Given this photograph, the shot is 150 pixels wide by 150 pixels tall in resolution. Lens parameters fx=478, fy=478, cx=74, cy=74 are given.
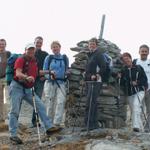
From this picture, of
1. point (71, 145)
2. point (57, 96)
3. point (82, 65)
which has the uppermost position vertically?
point (82, 65)

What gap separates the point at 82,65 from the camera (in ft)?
49.0

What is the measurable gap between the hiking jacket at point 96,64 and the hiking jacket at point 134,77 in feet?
3.04

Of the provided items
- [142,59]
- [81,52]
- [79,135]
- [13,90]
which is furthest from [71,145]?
[81,52]

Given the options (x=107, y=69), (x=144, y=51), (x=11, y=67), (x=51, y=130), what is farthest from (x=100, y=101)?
(x=11, y=67)

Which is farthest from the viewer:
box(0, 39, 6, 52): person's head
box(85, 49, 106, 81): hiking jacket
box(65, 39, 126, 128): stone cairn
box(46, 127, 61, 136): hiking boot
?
box(65, 39, 126, 128): stone cairn

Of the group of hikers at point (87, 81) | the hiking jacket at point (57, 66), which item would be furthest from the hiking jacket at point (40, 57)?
the hiking jacket at point (57, 66)

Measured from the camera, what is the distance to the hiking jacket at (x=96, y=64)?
1261 cm

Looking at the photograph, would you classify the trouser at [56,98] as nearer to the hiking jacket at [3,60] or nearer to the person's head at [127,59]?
the hiking jacket at [3,60]

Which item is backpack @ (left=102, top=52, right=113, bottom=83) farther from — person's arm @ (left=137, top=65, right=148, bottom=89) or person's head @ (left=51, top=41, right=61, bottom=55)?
person's head @ (left=51, top=41, right=61, bottom=55)

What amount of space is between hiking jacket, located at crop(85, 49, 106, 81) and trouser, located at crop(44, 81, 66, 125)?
1.06 metres

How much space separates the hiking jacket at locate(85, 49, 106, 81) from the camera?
1261cm

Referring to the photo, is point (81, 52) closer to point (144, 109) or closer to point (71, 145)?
point (144, 109)

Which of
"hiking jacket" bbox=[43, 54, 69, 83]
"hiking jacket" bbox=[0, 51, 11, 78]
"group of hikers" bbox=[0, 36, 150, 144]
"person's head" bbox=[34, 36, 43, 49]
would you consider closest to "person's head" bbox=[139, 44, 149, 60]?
"group of hikers" bbox=[0, 36, 150, 144]

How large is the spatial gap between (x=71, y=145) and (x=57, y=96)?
2.84 m
